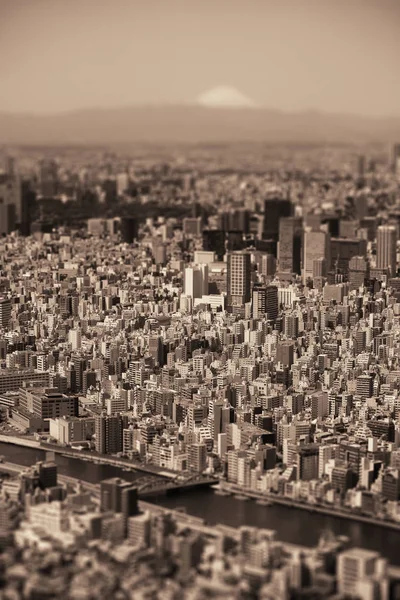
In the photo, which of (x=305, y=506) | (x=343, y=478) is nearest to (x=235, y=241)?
(x=343, y=478)

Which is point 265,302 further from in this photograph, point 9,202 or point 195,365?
point 9,202

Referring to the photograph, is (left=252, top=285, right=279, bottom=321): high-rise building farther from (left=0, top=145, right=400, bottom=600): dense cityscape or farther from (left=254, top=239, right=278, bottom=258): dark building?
(left=254, top=239, right=278, bottom=258): dark building

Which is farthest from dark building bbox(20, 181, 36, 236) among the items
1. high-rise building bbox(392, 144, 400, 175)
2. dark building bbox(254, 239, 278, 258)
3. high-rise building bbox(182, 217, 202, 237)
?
high-rise building bbox(392, 144, 400, 175)

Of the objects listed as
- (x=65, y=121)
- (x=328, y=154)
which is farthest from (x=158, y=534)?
(x=328, y=154)

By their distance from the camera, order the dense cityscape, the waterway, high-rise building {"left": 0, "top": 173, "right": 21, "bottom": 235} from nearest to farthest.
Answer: the dense cityscape, the waterway, high-rise building {"left": 0, "top": 173, "right": 21, "bottom": 235}

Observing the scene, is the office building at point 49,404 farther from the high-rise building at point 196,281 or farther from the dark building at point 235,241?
the dark building at point 235,241
